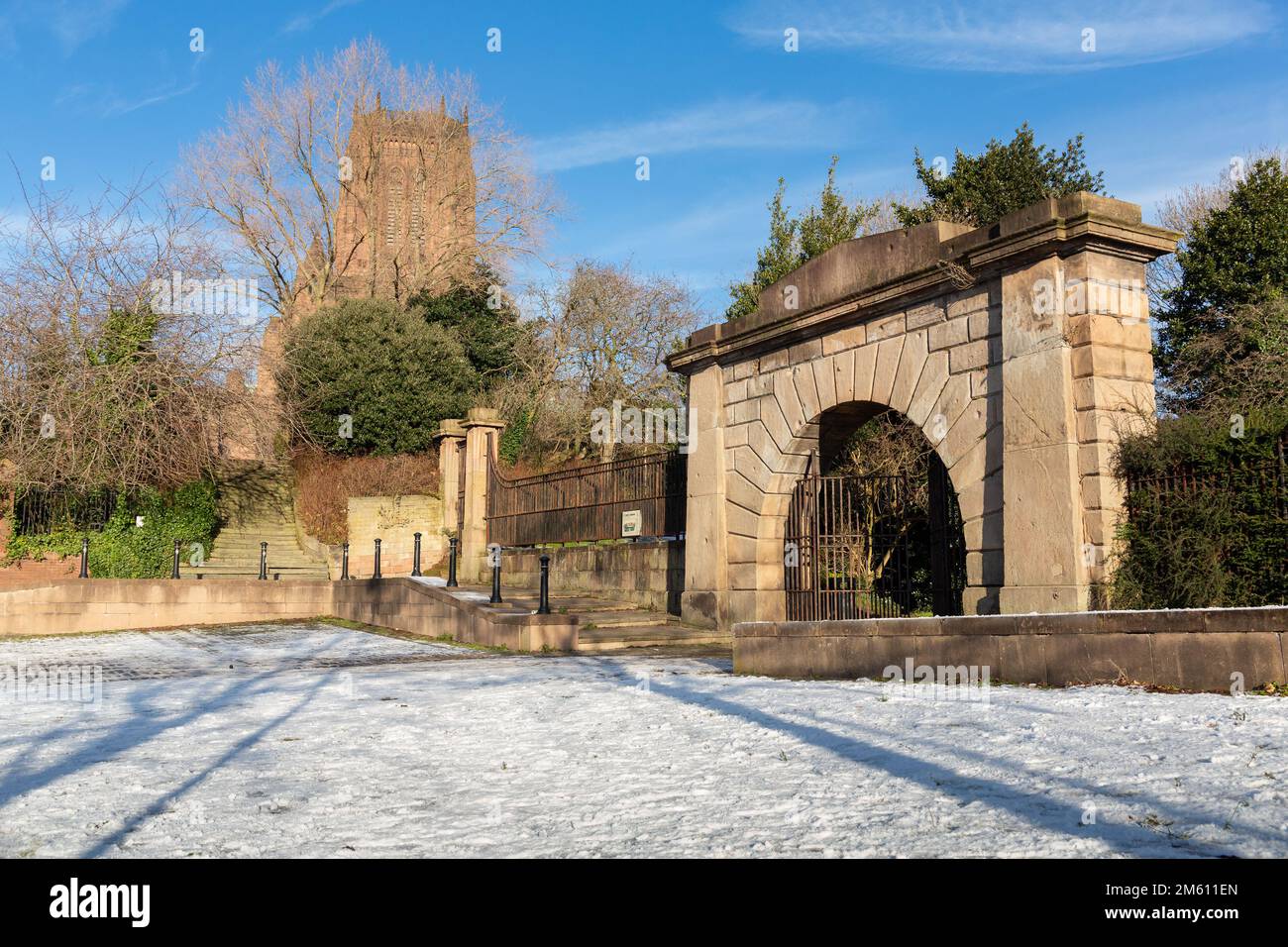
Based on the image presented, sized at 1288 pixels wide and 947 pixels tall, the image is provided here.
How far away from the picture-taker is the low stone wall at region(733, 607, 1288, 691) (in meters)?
5.70

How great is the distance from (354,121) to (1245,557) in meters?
31.7

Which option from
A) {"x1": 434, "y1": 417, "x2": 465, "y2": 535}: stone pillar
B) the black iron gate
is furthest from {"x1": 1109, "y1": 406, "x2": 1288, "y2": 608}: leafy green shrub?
{"x1": 434, "y1": 417, "x2": 465, "y2": 535}: stone pillar

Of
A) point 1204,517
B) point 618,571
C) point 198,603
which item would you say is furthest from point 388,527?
point 1204,517

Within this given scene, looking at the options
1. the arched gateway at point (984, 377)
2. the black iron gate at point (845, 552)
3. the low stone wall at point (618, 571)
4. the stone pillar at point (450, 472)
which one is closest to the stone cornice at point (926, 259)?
the arched gateway at point (984, 377)

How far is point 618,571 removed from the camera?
1511 centimetres

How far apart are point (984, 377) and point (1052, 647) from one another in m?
3.29

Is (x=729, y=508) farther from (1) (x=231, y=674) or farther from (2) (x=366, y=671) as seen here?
(1) (x=231, y=674)

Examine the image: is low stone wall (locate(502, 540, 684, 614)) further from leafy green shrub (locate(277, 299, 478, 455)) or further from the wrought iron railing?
leafy green shrub (locate(277, 299, 478, 455))

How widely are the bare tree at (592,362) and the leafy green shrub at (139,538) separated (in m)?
9.05

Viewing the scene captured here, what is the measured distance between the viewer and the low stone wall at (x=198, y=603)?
15.8 metres

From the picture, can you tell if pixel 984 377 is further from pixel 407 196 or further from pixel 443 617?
pixel 407 196

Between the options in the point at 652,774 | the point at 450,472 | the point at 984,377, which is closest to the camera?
the point at 652,774
